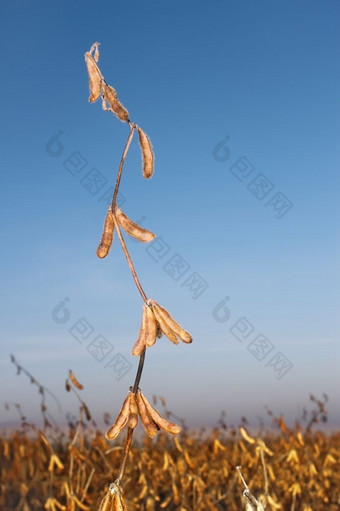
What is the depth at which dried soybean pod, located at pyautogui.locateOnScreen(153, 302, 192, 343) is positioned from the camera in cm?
125

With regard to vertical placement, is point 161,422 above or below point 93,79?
below

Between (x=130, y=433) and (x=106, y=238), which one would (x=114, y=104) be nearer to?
(x=106, y=238)

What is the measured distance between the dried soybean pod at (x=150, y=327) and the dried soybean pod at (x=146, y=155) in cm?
31

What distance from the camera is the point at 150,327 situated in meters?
1.25

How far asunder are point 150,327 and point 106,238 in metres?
0.20

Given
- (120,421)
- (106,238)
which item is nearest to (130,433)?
(120,421)

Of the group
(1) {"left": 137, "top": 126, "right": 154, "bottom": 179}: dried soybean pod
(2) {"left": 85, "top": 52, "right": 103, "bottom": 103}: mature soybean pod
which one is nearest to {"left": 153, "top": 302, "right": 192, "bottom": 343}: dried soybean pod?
(1) {"left": 137, "top": 126, "right": 154, "bottom": 179}: dried soybean pod

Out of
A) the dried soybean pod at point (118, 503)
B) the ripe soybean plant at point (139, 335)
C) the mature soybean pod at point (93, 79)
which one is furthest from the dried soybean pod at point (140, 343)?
the mature soybean pod at point (93, 79)

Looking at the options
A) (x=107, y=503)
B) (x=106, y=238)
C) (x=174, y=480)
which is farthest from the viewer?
(x=174, y=480)

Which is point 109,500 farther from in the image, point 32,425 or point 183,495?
point 183,495

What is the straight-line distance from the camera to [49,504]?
3.72 m

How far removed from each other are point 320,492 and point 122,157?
4.74 metres

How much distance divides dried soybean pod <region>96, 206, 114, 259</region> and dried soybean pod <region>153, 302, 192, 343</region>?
0.50 ft

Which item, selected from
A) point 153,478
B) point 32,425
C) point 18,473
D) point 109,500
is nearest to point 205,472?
point 153,478
